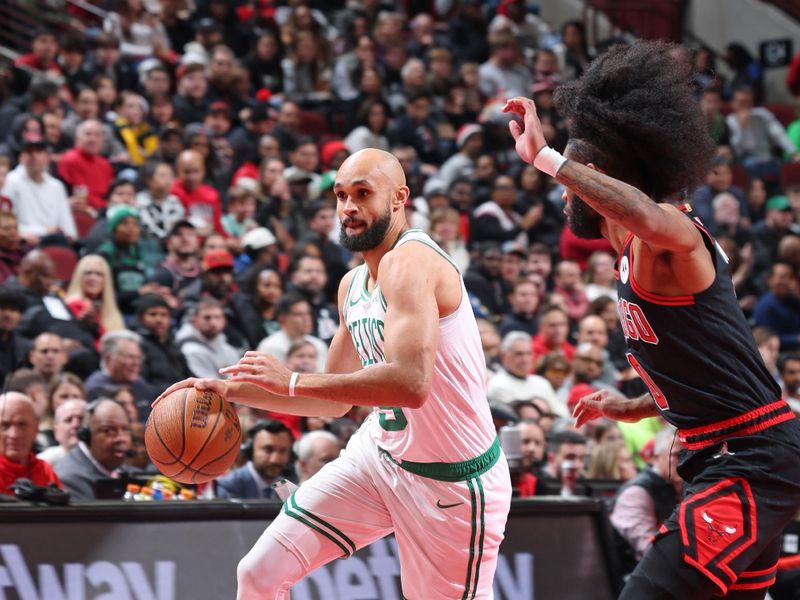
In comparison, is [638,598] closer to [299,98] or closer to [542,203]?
[542,203]

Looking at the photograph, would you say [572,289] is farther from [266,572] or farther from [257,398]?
[266,572]

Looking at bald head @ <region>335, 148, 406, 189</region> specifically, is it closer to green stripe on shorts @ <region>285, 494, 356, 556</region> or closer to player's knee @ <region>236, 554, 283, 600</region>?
green stripe on shorts @ <region>285, 494, 356, 556</region>

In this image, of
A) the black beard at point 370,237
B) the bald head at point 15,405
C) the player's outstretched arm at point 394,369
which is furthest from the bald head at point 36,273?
the player's outstretched arm at point 394,369

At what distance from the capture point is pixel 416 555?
4.74m

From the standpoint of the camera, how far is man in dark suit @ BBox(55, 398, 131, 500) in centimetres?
720

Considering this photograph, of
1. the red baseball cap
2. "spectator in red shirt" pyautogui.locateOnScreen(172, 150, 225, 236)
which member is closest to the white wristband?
the red baseball cap

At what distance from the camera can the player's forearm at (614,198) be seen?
13.4 ft

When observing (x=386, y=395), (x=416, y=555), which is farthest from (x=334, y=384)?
(x=416, y=555)

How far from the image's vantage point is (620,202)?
13.5ft

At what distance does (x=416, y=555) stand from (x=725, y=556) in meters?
1.16

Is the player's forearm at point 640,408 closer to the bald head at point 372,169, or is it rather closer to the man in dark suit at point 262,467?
the bald head at point 372,169


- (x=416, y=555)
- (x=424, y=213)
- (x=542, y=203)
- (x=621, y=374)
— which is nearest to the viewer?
(x=416, y=555)

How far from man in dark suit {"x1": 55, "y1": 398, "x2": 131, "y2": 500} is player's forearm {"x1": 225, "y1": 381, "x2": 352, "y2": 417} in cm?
246

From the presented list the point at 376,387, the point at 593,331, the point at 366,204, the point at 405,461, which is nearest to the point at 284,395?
the point at 376,387
